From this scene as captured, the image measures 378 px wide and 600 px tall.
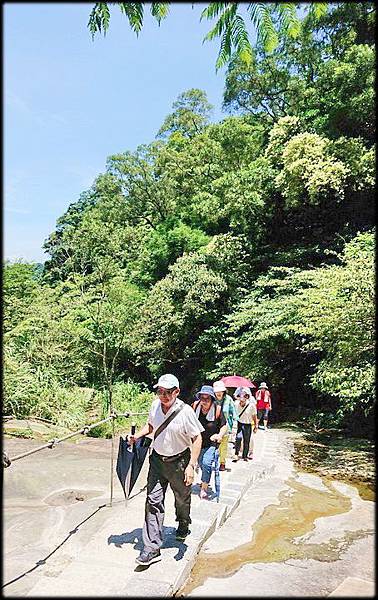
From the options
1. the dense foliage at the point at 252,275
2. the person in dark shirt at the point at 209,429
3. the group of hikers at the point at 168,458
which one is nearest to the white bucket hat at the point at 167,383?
the group of hikers at the point at 168,458

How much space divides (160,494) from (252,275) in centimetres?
1435

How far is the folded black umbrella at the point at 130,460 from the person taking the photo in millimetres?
5035

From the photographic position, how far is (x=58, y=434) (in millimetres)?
12508

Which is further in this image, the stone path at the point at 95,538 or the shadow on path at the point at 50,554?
the shadow on path at the point at 50,554

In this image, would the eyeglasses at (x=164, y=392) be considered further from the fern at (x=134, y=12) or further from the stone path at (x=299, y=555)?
the fern at (x=134, y=12)

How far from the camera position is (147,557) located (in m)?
3.89

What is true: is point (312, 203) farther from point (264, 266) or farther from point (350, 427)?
point (350, 427)

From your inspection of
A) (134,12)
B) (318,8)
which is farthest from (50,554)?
(318,8)

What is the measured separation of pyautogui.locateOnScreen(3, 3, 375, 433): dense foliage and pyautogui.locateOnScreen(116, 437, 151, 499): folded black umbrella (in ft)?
15.1

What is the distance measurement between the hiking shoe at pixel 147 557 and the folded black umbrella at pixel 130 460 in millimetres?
1157

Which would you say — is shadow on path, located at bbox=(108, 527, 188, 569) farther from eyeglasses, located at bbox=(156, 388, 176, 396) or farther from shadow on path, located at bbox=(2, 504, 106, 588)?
eyeglasses, located at bbox=(156, 388, 176, 396)

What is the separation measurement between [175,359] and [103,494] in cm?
1214

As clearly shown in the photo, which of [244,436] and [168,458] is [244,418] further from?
[168,458]

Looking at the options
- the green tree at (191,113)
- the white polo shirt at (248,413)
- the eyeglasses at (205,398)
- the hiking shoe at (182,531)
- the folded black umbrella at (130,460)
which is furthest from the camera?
the green tree at (191,113)
